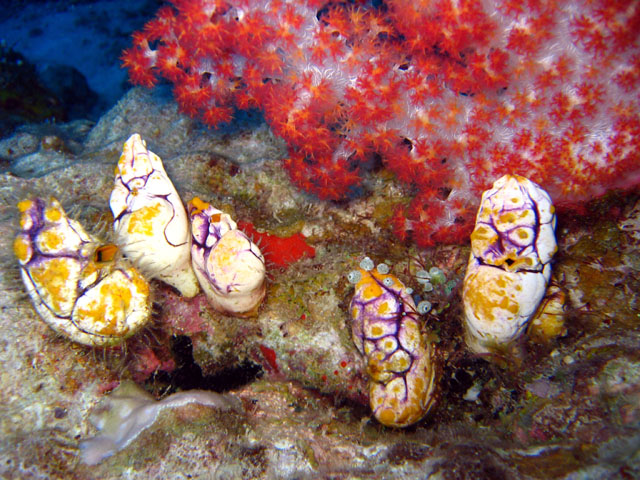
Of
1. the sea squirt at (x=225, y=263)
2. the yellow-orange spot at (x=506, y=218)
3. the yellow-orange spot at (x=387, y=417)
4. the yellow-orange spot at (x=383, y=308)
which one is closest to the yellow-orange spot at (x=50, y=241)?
the sea squirt at (x=225, y=263)

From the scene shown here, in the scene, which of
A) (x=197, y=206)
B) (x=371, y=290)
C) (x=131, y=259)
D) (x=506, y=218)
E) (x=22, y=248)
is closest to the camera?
(x=22, y=248)

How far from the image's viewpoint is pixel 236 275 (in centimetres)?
275

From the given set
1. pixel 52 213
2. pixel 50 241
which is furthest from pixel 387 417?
pixel 52 213

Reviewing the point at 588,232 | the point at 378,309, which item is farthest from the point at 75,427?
the point at 588,232

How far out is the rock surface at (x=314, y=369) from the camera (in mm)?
2164

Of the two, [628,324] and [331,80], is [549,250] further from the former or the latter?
[331,80]

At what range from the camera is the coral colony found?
2.50 meters

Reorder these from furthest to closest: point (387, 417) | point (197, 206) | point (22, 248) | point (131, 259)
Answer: point (197, 206) → point (131, 259) → point (387, 417) → point (22, 248)

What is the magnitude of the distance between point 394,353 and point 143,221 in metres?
2.28

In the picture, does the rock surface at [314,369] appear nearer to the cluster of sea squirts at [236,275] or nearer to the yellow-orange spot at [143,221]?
the cluster of sea squirts at [236,275]

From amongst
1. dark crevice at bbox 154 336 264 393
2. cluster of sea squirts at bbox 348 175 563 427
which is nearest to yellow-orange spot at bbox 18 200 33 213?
dark crevice at bbox 154 336 264 393

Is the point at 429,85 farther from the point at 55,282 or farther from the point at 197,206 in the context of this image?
the point at 55,282

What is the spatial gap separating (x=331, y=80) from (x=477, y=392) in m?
2.94

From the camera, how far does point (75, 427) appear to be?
2.47 m
